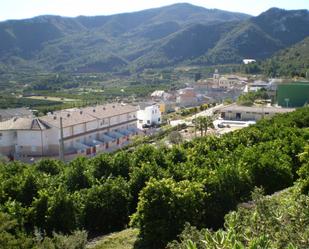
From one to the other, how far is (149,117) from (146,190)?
159 feet

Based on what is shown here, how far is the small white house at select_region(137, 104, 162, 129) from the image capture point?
200ft

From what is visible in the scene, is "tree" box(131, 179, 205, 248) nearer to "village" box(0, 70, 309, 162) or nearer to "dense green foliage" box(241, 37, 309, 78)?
"village" box(0, 70, 309, 162)

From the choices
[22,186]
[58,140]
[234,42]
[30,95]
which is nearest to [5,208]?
[22,186]

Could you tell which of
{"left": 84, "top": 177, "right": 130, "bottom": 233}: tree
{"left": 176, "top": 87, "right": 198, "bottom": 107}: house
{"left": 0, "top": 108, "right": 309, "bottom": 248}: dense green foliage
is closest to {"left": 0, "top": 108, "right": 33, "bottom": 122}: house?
{"left": 176, "top": 87, "right": 198, "bottom": 107}: house

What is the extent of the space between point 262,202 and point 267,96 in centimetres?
6762

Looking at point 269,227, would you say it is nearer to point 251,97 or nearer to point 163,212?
point 163,212

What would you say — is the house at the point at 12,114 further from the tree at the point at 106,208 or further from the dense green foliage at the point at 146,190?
the tree at the point at 106,208

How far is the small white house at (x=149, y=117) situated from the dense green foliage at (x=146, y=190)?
38.9m

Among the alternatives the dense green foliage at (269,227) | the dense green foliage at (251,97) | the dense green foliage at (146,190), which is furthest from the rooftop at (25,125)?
the dense green foliage at (269,227)

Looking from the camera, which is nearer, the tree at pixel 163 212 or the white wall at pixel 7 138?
the tree at pixel 163 212

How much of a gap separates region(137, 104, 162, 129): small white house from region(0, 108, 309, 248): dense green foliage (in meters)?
38.9

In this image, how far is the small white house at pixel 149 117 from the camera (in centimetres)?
6098

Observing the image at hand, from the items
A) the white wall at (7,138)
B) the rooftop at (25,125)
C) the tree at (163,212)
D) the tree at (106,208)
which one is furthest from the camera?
the white wall at (7,138)

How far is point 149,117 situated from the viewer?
6116 centimetres
